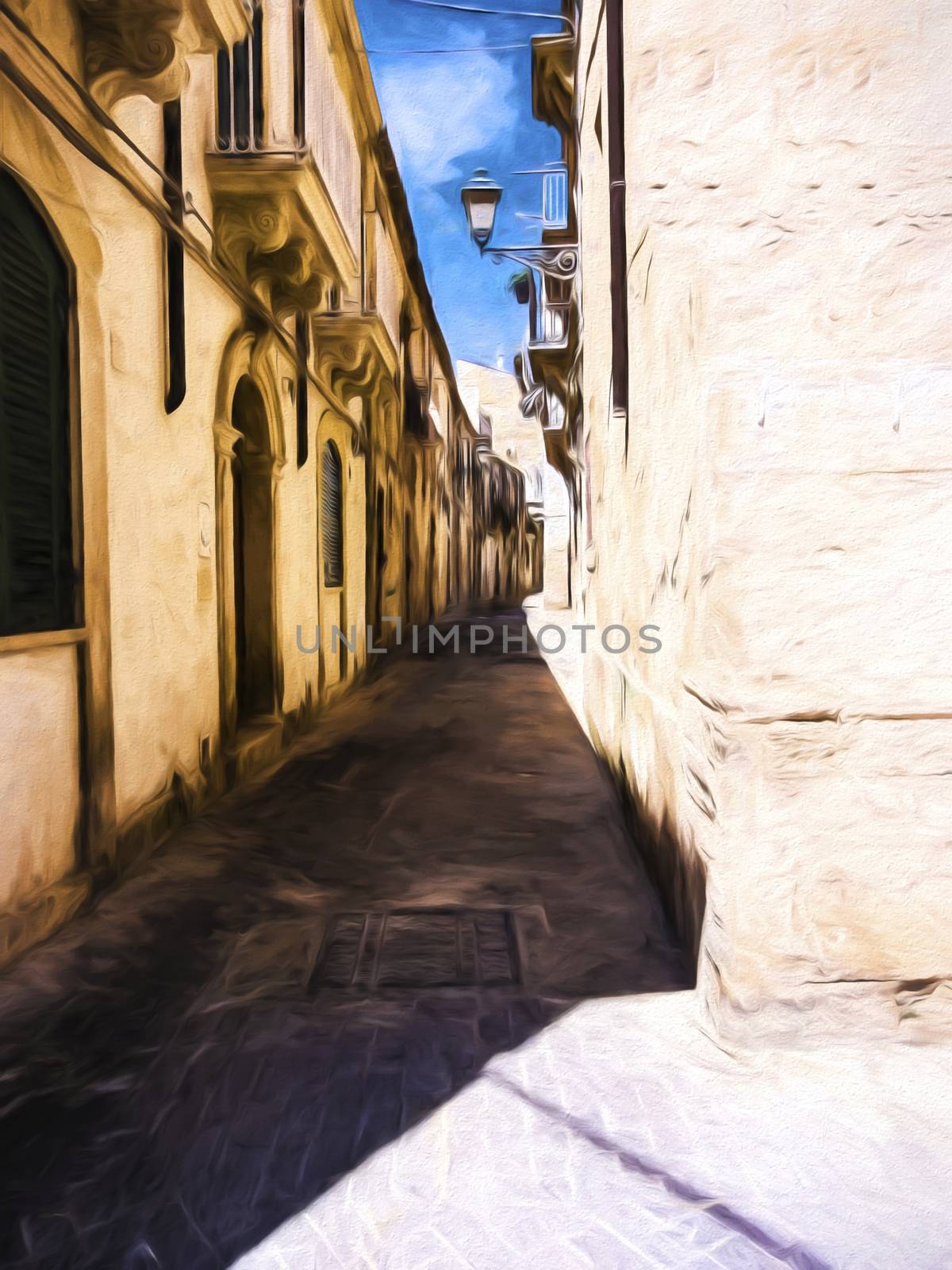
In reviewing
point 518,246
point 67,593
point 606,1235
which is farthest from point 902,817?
point 518,246

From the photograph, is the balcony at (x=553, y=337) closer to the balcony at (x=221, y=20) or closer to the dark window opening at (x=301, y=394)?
the dark window opening at (x=301, y=394)

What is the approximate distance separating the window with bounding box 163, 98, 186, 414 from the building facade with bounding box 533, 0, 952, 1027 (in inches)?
117

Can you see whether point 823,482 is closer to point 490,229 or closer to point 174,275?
point 174,275

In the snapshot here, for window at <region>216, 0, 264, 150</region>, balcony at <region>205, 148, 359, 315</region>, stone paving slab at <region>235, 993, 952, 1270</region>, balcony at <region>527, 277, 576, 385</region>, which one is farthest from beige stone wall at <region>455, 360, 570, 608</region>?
stone paving slab at <region>235, 993, 952, 1270</region>

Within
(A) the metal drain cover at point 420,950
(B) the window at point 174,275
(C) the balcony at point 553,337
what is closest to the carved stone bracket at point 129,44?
(B) the window at point 174,275

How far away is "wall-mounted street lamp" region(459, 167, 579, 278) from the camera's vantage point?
32.9 ft

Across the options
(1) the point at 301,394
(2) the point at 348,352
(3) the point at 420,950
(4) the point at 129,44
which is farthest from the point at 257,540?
(3) the point at 420,950

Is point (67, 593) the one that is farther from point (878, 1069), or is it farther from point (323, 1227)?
point (878, 1069)

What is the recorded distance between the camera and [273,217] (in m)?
5.38

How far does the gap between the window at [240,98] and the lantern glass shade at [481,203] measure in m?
4.66

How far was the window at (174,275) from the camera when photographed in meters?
4.45

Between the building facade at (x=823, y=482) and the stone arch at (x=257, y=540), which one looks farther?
the stone arch at (x=257, y=540)

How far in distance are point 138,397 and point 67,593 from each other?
45.0 inches

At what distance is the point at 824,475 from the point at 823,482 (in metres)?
0.02
